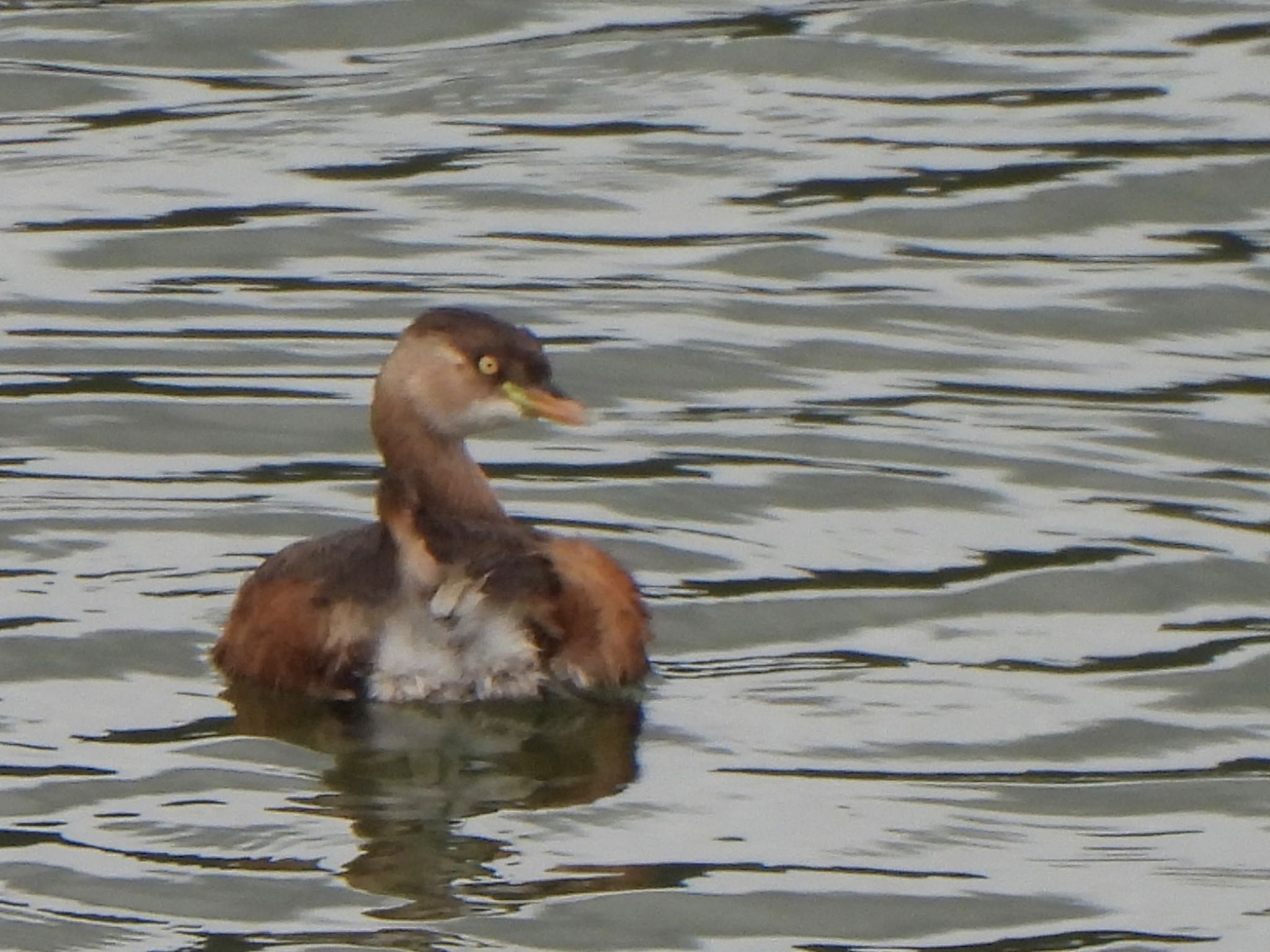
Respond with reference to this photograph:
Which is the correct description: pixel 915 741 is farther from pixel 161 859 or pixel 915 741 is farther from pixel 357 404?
pixel 357 404

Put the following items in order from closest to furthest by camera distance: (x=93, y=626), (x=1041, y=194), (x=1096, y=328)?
(x=93, y=626) → (x=1096, y=328) → (x=1041, y=194)

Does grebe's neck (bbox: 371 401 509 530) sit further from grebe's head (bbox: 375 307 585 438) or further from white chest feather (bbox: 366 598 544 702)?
white chest feather (bbox: 366 598 544 702)

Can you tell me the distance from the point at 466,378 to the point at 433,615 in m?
0.96

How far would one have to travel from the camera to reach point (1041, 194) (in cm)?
1165

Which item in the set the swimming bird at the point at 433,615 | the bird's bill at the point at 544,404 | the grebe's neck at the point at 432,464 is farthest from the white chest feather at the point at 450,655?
the bird's bill at the point at 544,404

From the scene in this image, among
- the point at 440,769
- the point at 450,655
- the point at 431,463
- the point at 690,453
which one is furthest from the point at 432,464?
the point at 690,453

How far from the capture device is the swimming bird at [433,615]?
22.5 feet

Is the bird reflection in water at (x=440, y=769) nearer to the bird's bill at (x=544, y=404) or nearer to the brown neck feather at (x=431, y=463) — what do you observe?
the brown neck feather at (x=431, y=463)

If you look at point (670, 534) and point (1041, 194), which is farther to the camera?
point (1041, 194)

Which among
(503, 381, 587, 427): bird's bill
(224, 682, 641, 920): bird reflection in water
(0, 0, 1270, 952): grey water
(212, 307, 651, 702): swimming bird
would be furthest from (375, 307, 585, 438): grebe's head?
(224, 682, 641, 920): bird reflection in water

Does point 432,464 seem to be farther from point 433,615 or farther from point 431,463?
point 433,615

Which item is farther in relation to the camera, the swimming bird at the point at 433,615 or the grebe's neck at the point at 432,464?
the grebe's neck at the point at 432,464

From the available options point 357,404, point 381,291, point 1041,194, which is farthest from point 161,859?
point 1041,194

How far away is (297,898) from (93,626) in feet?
5.76
